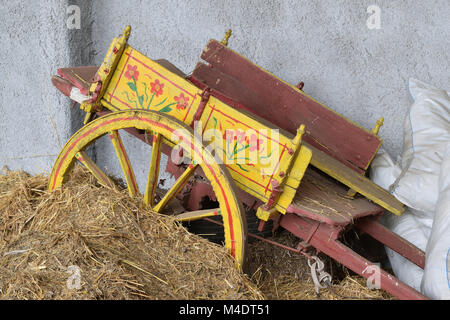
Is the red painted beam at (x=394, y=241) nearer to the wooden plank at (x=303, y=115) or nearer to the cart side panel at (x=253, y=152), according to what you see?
the wooden plank at (x=303, y=115)

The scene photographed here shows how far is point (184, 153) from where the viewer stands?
2.29 m

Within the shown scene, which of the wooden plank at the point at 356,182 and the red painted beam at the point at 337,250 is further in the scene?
the wooden plank at the point at 356,182

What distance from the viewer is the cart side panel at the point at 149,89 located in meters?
2.27

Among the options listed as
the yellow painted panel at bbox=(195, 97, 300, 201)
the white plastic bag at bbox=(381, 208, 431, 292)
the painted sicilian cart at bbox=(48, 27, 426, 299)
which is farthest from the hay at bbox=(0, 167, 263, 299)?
the white plastic bag at bbox=(381, 208, 431, 292)

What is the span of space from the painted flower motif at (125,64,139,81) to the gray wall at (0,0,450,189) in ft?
4.15

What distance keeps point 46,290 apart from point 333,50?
2.28 m

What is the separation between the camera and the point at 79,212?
231cm

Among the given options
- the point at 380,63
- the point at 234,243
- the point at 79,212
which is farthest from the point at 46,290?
the point at 380,63

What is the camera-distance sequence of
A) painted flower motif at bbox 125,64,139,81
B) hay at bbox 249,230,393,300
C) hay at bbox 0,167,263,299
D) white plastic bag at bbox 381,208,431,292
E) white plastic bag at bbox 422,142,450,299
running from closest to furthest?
hay at bbox 0,167,263,299 < white plastic bag at bbox 422,142,450,299 < painted flower motif at bbox 125,64,139,81 < hay at bbox 249,230,393,300 < white plastic bag at bbox 381,208,431,292

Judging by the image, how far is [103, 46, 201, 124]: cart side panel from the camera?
2.27 metres

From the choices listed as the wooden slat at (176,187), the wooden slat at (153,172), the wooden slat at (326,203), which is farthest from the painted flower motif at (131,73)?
the wooden slat at (326,203)

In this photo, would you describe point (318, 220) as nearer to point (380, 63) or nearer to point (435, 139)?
point (435, 139)

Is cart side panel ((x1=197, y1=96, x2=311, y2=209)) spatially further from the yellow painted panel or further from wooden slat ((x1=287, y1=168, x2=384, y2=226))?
wooden slat ((x1=287, y1=168, x2=384, y2=226))

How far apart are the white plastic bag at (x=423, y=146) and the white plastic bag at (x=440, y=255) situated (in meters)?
0.20
